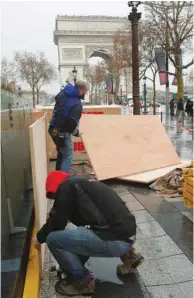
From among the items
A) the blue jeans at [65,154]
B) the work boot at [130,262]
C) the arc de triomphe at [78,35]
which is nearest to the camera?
the work boot at [130,262]

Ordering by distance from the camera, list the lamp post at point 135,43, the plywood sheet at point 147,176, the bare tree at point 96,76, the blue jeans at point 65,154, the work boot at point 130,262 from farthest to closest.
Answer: the bare tree at point 96,76, the lamp post at point 135,43, the plywood sheet at point 147,176, the blue jeans at point 65,154, the work boot at point 130,262

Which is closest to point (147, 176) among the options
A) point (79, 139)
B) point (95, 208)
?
point (79, 139)

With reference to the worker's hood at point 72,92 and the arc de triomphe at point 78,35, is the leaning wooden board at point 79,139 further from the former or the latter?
the arc de triomphe at point 78,35

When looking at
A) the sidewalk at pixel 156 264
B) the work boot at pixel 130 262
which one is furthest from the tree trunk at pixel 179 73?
the work boot at pixel 130 262

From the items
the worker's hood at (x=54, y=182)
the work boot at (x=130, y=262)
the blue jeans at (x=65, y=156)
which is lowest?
the work boot at (x=130, y=262)

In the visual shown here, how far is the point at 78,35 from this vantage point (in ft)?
221

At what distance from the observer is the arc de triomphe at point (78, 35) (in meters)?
65.7

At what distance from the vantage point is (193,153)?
9.65 metres

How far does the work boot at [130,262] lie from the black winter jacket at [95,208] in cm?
44

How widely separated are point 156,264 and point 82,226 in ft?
3.33

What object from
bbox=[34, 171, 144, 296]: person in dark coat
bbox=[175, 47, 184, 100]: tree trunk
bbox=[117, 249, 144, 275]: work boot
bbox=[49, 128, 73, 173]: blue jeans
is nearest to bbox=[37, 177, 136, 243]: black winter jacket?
bbox=[34, 171, 144, 296]: person in dark coat

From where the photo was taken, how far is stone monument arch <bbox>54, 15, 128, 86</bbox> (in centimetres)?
6569

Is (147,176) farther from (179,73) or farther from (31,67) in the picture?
(31,67)

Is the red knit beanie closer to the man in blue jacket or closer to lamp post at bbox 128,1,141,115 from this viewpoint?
the man in blue jacket
